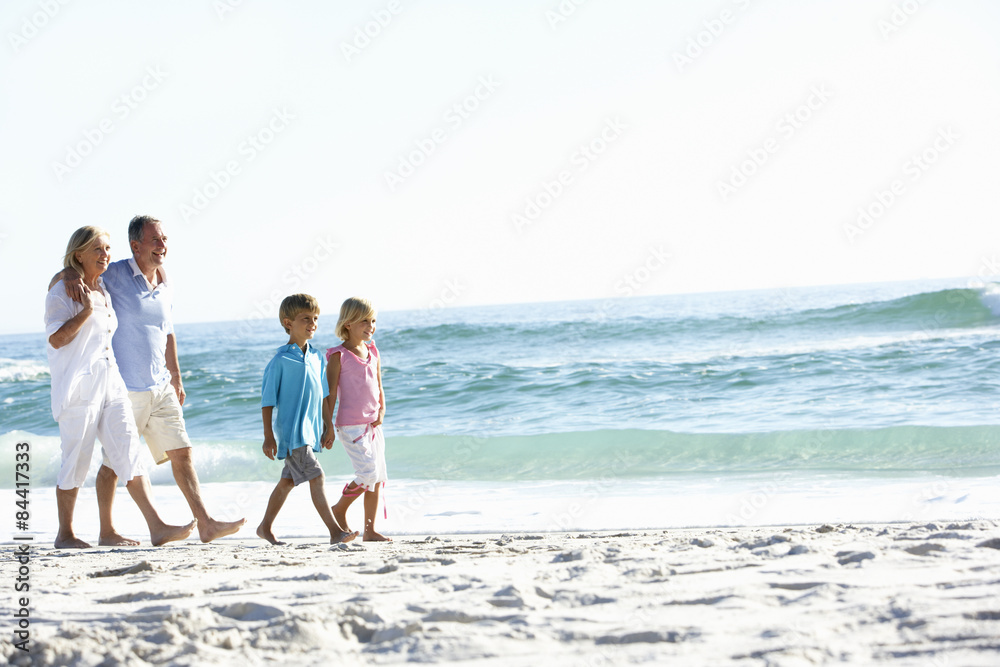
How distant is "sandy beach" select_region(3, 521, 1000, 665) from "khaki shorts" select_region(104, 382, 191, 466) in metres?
0.82

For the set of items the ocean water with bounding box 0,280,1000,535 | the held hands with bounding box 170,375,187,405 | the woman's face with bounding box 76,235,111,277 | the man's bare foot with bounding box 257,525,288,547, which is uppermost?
the woman's face with bounding box 76,235,111,277

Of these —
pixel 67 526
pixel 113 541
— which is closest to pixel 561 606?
pixel 113 541

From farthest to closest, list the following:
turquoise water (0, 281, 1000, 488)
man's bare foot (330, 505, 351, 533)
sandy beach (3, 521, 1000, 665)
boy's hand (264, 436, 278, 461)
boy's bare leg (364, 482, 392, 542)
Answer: turquoise water (0, 281, 1000, 488)
man's bare foot (330, 505, 351, 533)
boy's bare leg (364, 482, 392, 542)
boy's hand (264, 436, 278, 461)
sandy beach (3, 521, 1000, 665)

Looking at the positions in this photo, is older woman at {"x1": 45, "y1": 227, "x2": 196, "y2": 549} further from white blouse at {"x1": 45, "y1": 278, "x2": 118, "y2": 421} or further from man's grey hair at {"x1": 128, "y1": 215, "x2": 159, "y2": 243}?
man's grey hair at {"x1": 128, "y1": 215, "x2": 159, "y2": 243}

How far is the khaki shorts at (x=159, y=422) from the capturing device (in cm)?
409

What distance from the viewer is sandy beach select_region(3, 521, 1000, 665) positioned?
79.6 inches

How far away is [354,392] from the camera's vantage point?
4266 millimetres

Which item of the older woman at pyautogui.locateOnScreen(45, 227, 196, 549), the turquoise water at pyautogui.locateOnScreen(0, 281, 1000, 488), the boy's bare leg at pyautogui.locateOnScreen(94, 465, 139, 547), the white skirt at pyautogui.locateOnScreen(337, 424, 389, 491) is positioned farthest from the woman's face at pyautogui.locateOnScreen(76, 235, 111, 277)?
the turquoise water at pyautogui.locateOnScreen(0, 281, 1000, 488)

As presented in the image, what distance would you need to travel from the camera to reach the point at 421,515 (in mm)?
5211

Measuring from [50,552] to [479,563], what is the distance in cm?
237

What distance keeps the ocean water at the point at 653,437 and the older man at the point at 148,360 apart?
92 centimetres

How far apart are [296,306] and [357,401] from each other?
611 millimetres

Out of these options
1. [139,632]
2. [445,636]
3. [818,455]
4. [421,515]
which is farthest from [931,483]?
[139,632]

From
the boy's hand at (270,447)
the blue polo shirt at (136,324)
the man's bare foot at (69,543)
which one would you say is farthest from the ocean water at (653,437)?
the blue polo shirt at (136,324)
